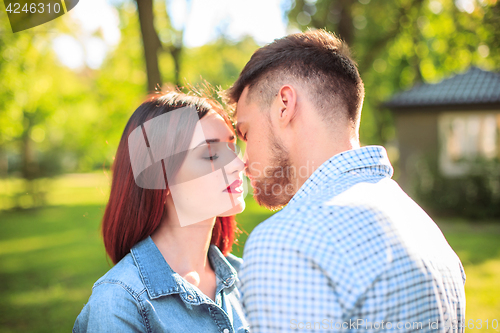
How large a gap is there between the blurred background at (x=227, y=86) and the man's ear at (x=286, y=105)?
2.79ft

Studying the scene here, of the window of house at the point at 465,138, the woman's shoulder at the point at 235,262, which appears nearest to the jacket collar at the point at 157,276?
the woman's shoulder at the point at 235,262

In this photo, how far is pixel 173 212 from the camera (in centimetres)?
235

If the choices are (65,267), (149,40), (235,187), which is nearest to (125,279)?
(235,187)

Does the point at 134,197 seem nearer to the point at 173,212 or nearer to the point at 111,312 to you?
the point at 173,212

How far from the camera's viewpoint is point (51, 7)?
3488mm

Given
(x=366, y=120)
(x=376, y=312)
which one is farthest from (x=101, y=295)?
(x=366, y=120)

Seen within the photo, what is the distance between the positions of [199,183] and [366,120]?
24799 millimetres

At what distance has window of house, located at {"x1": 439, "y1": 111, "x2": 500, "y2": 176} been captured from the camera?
12641 mm

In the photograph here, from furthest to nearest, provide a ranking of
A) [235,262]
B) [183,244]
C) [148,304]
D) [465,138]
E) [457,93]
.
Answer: [457,93] < [465,138] < [235,262] < [183,244] < [148,304]

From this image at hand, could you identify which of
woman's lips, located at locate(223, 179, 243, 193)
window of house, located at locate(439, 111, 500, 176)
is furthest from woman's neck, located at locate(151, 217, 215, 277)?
window of house, located at locate(439, 111, 500, 176)

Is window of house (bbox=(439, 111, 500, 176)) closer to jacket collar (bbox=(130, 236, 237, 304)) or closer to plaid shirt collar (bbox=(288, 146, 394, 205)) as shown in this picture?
plaid shirt collar (bbox=(288, 146, 394, 205))

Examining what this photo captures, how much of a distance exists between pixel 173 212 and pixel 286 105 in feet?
3.30

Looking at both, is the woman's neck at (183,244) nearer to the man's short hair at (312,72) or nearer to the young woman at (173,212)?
the young woman at (173,212)

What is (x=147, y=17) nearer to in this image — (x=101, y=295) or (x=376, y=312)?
(x=101, y=295)
